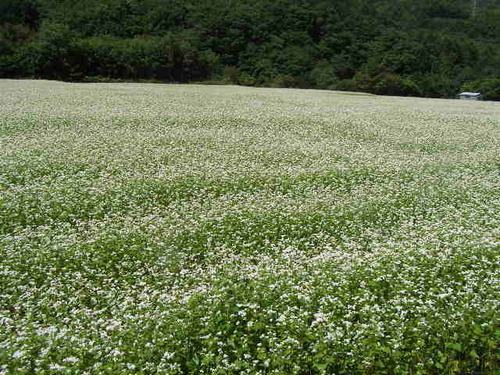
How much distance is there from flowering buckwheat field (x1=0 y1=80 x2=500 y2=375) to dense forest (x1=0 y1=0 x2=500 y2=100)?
150 ft

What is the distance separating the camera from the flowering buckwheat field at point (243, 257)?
6648mm

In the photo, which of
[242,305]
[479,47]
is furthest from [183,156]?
[479,47]

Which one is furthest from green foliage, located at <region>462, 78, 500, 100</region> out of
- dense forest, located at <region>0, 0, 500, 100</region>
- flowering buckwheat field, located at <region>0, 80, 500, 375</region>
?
flowering buckwheat field, located at <region>0, 80, 500, 375</region>

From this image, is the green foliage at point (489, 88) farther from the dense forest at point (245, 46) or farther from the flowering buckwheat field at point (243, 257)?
the flowering buckwheat field at point (243, 257)

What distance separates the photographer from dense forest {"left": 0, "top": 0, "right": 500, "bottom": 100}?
64.7 m

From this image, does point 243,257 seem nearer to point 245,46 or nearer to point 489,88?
point 489,88

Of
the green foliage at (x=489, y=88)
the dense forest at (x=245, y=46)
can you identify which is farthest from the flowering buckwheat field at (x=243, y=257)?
the green foliage at (x=489, y=88)

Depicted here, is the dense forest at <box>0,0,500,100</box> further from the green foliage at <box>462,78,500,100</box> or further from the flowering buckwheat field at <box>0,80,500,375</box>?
the flowering buckwheat field at <box>0,80,500,375</box>

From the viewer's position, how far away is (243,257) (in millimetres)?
10164

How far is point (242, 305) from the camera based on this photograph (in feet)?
25.2

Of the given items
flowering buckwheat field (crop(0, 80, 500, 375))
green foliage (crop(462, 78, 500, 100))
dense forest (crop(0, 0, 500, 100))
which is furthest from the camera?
green foliage (crop(462, 78, 500, 100))

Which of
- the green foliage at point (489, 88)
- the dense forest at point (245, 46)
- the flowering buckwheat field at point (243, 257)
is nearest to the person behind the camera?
the flowering buckwheat field at point (243, 257)

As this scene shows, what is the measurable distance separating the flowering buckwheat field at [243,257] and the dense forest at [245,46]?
45786 mm

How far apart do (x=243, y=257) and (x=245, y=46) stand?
83.8m
